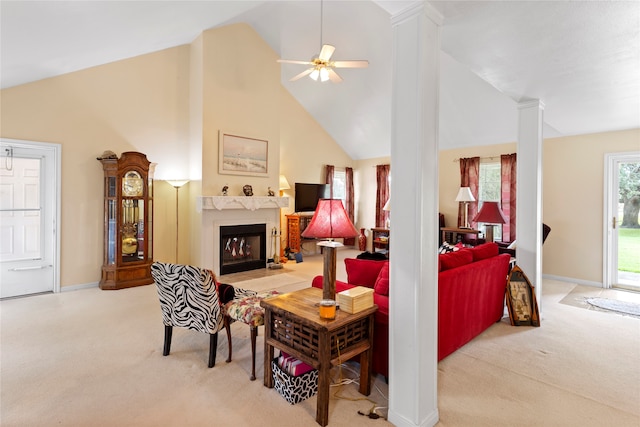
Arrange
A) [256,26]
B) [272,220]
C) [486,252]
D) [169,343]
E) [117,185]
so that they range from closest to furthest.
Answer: [169,343] < [486,252] < [117,185] < [256,26] < [272,220]

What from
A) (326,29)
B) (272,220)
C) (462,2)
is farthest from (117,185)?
(462,2)

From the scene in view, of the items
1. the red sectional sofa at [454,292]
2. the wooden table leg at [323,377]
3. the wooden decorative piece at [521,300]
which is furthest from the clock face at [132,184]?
the wooden decorative piece at [521,300]

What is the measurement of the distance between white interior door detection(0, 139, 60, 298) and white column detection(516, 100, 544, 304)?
6015 millimetres

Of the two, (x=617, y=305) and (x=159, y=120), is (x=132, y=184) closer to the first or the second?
(x=159, y=120)

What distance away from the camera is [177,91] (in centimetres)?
570

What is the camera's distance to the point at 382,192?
8344 mm

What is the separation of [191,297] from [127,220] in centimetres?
309

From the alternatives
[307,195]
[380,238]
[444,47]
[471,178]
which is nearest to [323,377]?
[444,47]

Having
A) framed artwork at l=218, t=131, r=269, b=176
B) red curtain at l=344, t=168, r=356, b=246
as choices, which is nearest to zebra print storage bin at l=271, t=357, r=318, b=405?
framed artwork at l=218, t=131, r=269, b=176

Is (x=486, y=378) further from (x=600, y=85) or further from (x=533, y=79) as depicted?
(x=600, y=85)

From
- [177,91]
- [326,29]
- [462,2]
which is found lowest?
[462,2]

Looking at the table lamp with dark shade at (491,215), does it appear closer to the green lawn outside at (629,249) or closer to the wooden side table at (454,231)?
the wooden side table at (454,231)

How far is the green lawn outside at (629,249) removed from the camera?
4.96m

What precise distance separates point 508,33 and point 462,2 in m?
0.64
